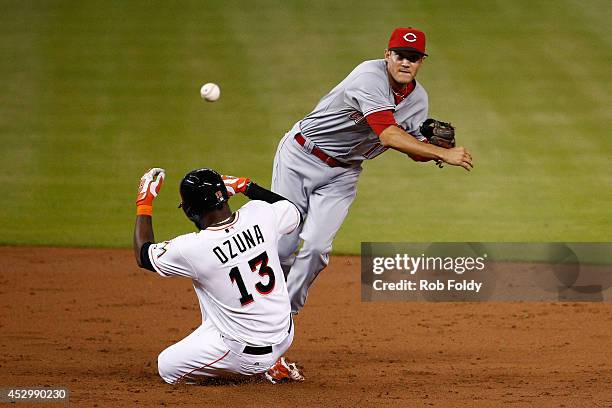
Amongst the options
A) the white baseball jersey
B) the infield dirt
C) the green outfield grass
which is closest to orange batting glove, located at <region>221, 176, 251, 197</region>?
the white baseball jersey

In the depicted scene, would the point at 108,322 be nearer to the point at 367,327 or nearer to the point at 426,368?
the point at 367,327

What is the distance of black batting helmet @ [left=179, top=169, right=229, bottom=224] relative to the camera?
5199mm

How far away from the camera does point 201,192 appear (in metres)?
5.21

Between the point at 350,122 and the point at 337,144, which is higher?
the point at 350,122

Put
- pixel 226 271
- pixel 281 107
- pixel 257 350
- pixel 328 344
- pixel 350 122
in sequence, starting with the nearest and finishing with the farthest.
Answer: pixel 226 271 < pixel 257 350 < pixel 350 122 < pixel 328 344 < pixel 281 107

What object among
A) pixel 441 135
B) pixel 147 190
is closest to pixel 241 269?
pixel 147 190

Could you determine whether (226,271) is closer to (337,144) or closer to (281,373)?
(281,373)

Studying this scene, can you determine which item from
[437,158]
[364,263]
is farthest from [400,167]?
[437,158]

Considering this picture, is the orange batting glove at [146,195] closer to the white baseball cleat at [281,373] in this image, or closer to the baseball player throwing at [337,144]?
the baseball player throwing at [337,144]

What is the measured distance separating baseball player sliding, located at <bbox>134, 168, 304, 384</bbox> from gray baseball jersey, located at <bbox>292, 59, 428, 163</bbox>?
732 millimetres

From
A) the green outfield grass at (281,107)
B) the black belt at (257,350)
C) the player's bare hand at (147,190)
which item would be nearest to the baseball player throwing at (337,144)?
the black belt at (257,350)

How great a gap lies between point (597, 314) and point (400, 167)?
479cm

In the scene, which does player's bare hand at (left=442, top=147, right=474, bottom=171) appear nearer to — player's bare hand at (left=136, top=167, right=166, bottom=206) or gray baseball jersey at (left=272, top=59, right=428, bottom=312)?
gray baseball jersey at (left=272, top=59, right=428, bottom=312)

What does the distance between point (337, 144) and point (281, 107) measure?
6.96m
